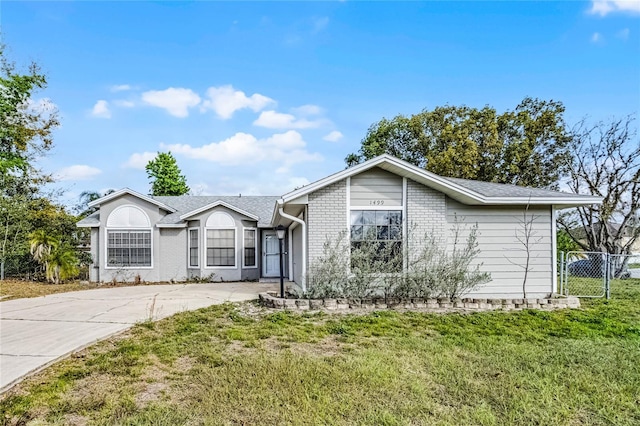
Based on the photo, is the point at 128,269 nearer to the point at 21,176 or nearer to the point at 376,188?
the point at 21,176

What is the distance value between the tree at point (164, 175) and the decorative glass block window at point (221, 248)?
515 inches

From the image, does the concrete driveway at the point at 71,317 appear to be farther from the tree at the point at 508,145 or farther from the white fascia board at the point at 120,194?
the tree at the point at 508,145

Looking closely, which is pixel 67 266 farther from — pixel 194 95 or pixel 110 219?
pixel 194 95

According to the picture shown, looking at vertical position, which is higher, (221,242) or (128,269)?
(221,242)

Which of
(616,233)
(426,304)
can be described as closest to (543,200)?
(426,304)

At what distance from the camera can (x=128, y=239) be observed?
51.6ft

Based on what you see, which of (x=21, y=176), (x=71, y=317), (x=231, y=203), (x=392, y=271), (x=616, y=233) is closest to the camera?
(x=71, y=317)

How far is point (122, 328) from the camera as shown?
22.4 feet

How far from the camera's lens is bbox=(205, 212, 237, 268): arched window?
616 inches

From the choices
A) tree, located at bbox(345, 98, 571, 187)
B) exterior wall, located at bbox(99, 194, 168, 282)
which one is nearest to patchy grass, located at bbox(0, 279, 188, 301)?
exterior wall, located at bbox(99, 194, 168, 282)

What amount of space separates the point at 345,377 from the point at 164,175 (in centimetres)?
2581

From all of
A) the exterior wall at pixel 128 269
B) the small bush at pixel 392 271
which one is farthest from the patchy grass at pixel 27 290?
the small bush at pixel 392 271

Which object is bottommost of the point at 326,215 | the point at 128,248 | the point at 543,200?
the point at 128,248

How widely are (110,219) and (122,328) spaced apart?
1020 cm
